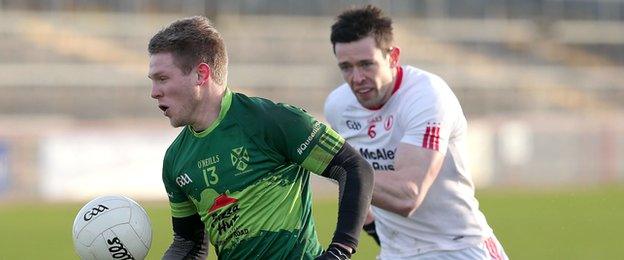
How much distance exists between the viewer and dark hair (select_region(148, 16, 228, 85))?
4.70 meters

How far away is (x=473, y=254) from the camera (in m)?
6.42

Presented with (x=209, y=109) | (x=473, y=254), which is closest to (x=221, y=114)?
(x=209, y=109)

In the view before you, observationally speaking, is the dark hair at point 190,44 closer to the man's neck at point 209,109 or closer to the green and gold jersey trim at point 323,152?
the man's neck at point 209,109

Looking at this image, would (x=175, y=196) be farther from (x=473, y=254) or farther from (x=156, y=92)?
(x=473, y=254)

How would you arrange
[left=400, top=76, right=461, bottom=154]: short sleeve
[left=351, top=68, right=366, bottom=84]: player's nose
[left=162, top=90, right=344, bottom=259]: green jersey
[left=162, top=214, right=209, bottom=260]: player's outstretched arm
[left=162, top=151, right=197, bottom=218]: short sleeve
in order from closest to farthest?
[left=162, top=90, right=344, bottom=259]: green jersey, [left=162, top=151, right=197, bottom=218]: short sleeve, [left=162, top=214, right=209, bottom=260]: player's outstretched arm, [left=400, top=76, right=461, bottom=154]: short sleeve, [left=351, top=68, right=366, bottom=84]: player's nose

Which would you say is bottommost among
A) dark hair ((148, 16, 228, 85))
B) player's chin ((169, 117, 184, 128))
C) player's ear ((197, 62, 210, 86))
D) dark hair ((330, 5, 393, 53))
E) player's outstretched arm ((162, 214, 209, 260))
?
player's outstretched arm ((162, 214, 209, 260))

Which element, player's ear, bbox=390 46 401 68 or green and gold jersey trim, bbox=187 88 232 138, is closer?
green and gold jersey trim, bbox=187 88 232 138

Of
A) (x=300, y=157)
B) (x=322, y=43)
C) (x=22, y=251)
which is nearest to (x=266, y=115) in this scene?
(x=300, y=157)

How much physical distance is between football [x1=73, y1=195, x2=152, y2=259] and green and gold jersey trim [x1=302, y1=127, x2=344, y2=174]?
0.87m

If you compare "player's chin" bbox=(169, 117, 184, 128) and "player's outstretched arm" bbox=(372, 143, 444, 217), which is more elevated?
"player's chin" bbox=(169, 117, 184, 128)

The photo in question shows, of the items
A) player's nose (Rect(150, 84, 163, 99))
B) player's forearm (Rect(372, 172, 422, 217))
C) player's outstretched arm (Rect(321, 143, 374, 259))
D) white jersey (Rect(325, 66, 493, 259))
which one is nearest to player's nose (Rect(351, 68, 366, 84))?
white jersey (Rect(325, 66, 493, 259))

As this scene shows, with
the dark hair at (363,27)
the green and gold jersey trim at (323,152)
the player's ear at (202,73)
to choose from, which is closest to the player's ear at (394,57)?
the dark hair at (363,27)

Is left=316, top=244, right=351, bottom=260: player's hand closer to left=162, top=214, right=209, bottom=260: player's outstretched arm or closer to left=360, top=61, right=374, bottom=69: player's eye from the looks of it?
left=162, top=214, right=209, bottom=260: player's outstretched arm

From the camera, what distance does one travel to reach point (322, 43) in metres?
32.7
